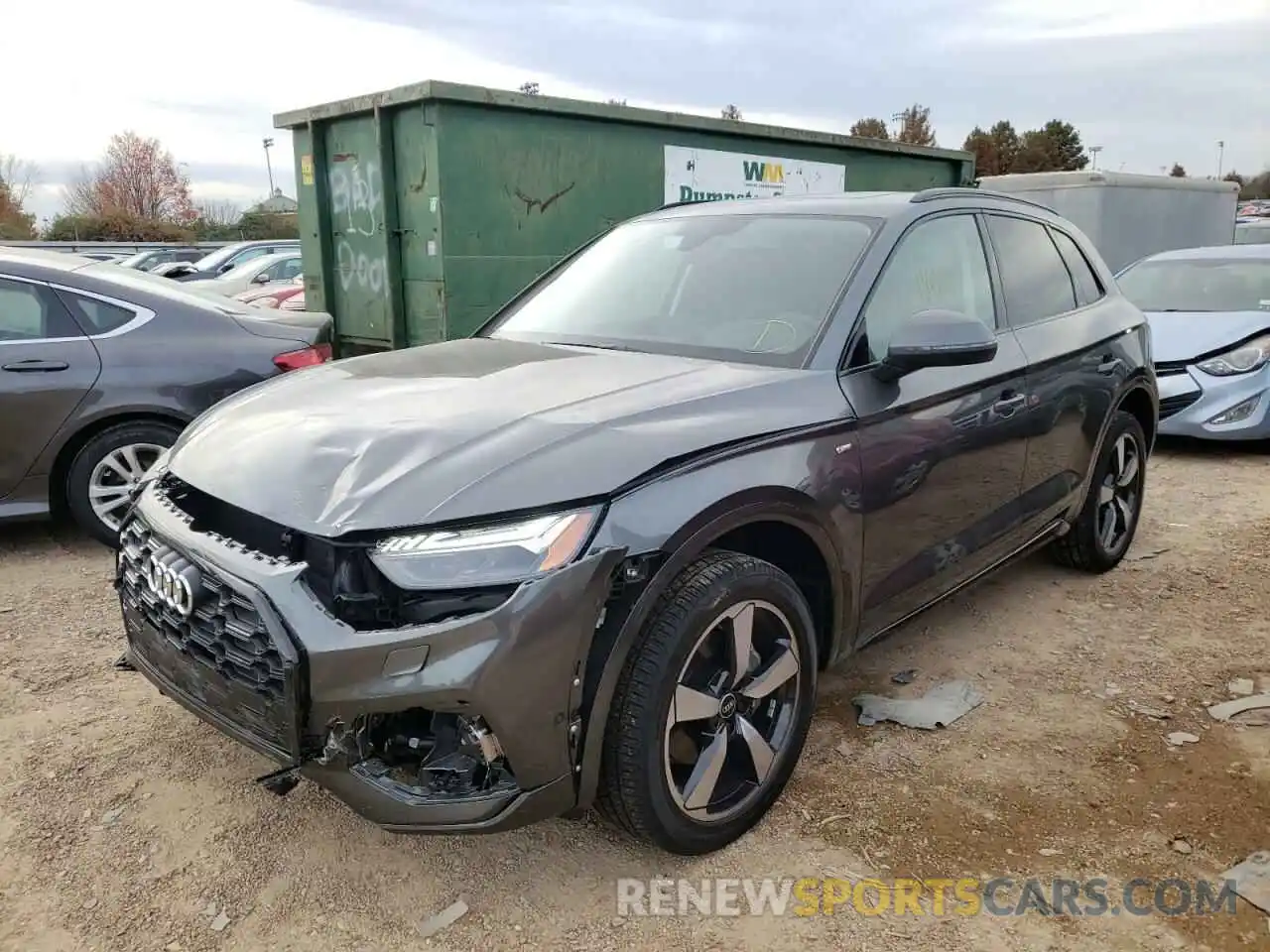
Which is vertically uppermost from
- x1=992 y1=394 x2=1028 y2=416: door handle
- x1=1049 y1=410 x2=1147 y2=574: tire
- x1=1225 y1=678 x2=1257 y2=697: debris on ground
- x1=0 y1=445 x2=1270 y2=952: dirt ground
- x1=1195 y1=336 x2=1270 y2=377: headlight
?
x1=992 y1=394 x2=1028 y2=416: door handle

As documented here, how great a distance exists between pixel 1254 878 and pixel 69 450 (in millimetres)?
4939

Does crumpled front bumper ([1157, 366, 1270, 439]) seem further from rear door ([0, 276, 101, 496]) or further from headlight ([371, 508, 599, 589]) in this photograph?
rear door ([0, 276, 101, 496])

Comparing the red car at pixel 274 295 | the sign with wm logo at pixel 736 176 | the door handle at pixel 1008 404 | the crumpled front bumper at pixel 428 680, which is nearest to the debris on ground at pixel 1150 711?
the door handle at pixel 1008 404

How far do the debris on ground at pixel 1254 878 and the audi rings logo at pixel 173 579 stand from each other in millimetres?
2642

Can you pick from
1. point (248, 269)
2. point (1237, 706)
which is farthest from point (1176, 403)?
point (248, 269)

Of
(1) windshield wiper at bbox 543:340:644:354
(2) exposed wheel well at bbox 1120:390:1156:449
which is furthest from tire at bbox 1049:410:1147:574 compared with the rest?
(1) windshield wiper at bbox 543:340:644:354

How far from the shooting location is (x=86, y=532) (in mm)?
5148

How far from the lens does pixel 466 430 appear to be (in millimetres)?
2408

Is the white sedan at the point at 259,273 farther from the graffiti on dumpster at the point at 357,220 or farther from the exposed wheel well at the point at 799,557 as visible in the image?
the exposed wheel well at the point at 799,557

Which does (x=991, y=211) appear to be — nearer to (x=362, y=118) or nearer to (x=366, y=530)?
(x=366, y=530)

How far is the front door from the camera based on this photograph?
2982 mm

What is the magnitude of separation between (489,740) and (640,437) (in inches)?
30.3

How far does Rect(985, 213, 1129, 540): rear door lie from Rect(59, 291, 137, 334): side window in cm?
401

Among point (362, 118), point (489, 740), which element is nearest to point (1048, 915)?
point (489, 740)
